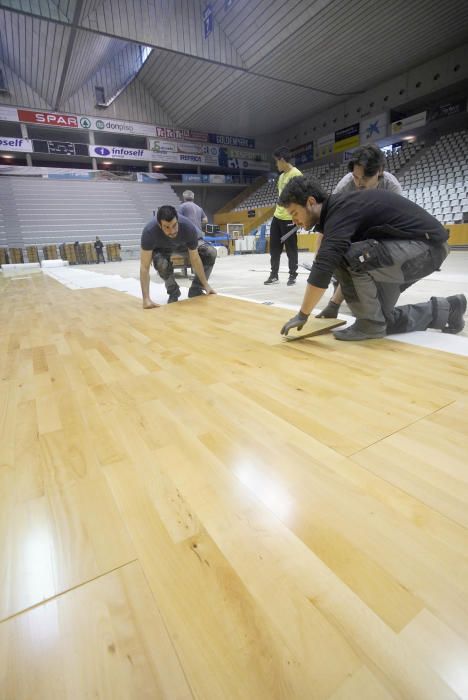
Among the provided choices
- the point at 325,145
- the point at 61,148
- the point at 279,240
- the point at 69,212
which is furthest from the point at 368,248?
the point at 325,145

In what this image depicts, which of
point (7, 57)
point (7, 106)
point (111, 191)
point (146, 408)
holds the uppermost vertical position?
point (7, 57)

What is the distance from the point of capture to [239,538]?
0.54 meters

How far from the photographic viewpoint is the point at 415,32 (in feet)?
30.8

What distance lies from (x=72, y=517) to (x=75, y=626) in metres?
0.20

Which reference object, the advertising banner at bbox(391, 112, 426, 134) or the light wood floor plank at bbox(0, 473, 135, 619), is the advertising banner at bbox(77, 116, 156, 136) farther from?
the light wood floor plank at bbox(0, 473, 135, 619)

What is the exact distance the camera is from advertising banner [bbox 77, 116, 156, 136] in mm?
13883

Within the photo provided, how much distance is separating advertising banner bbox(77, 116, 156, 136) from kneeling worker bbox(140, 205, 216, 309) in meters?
14.4

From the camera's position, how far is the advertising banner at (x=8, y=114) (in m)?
12.4

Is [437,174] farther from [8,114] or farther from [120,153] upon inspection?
[8,114]

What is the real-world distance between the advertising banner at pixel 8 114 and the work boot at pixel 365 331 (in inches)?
633

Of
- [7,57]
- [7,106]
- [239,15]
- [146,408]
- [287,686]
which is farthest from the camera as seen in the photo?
[7,106]

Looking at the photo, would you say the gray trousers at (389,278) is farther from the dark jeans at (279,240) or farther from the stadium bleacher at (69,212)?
the stadium bleacher at (69,212)

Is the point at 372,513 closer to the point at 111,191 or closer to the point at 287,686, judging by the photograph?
the point at 287,686

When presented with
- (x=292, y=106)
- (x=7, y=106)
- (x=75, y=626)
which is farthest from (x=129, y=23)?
(x=75, y=626)
